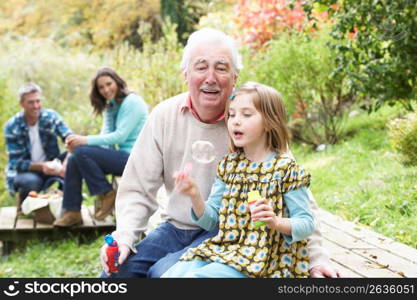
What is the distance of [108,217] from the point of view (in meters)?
6.31

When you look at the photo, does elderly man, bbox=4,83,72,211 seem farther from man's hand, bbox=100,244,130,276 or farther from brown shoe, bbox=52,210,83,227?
man's hand, bbox=100,244,130,276

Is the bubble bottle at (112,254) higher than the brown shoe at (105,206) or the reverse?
higher

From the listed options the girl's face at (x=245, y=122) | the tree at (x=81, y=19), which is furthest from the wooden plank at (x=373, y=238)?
the tree at (x=81, y=19)

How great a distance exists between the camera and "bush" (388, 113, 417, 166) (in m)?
5.00

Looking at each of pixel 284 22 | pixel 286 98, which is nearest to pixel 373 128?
pixel 286 98

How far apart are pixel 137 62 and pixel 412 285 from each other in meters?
7.97

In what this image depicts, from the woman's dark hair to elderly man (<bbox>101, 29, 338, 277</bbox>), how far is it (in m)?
2.83

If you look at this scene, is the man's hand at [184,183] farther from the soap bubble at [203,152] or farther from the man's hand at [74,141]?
the man's hand at [74,141]

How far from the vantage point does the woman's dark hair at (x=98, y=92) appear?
573cm

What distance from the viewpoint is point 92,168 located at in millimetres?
5590

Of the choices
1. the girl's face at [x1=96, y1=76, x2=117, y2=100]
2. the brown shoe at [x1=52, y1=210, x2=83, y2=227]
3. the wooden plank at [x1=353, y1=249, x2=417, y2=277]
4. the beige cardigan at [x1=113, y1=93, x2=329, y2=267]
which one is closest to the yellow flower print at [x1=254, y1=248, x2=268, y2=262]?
the beige cardigan at [x1=113, y1=93, x2=329, y2=267]

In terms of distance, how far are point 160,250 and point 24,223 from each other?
3.72m

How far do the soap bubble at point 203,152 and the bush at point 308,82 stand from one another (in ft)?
16.6

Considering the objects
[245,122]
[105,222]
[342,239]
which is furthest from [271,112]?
[105,222]
